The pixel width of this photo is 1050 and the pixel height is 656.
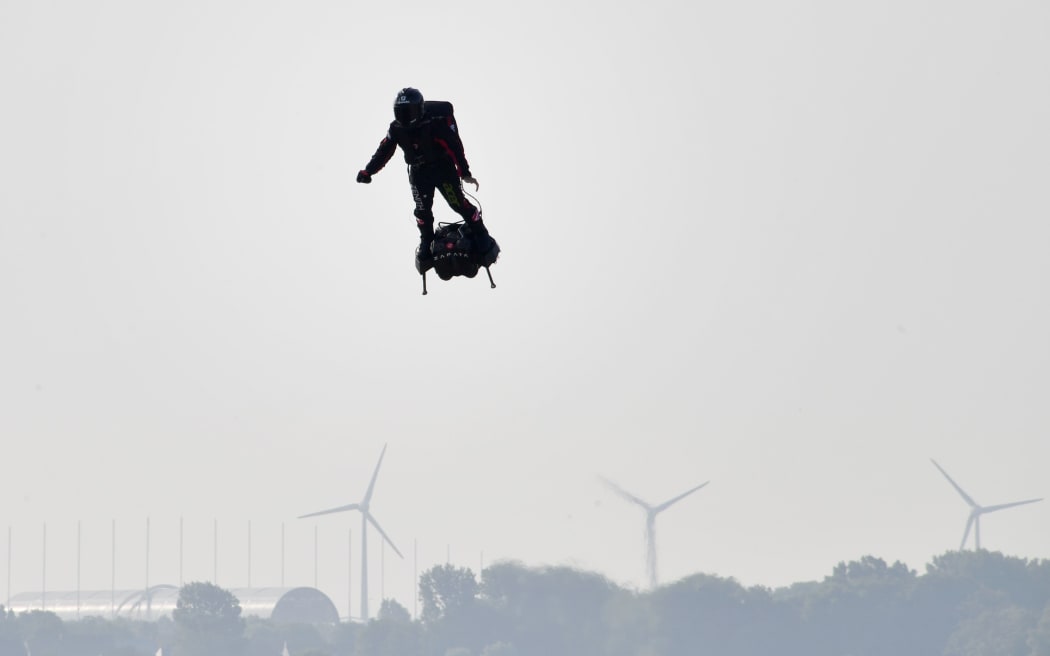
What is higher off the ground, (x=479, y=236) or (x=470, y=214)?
(x=470, y=214)

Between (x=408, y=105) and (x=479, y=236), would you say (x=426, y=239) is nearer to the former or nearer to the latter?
(x=479, y=236)

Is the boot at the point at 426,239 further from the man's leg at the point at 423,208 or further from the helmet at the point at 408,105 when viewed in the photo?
the helmet at the point at 408,105

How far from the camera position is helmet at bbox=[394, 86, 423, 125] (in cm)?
5606

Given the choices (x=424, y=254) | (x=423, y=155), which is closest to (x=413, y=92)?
(x=423, y=155)

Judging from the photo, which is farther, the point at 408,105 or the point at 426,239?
the point at 426,239

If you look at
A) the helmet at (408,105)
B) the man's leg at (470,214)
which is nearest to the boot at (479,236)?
the man's leg at (470,214)

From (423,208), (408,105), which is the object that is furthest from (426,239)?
(408,105)

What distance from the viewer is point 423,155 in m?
57.4

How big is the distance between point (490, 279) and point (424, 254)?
4.32 metres

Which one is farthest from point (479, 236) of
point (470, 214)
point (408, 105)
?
point (408, 105)

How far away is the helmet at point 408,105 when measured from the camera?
184ft

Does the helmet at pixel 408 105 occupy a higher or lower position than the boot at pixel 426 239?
higher

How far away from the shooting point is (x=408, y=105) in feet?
184

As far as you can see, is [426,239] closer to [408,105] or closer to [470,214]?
[470,214]
